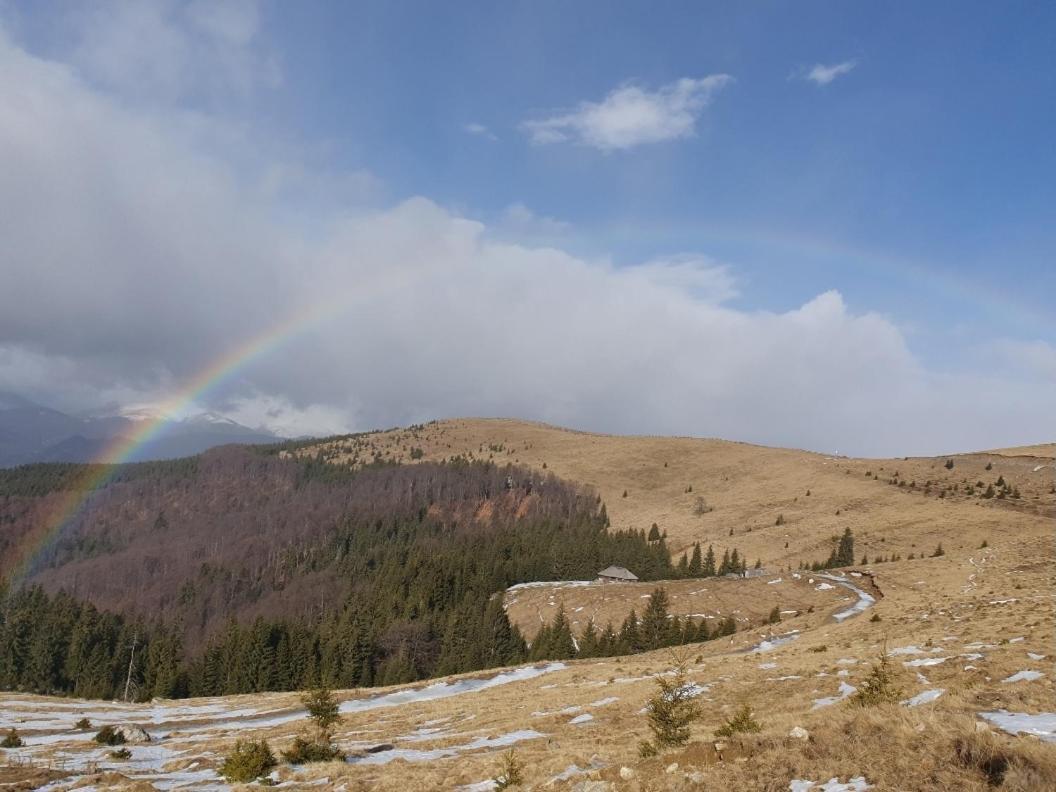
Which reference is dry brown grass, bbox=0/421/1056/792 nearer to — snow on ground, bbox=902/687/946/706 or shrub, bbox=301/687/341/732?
snow on ground, bbox=902/687/946/706

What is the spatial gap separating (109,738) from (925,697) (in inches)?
1484

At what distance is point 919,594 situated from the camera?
182ft

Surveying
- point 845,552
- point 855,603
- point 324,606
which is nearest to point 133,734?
point 855,603

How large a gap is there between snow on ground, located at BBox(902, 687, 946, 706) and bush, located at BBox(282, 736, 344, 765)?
19.3 m

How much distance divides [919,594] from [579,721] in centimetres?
4561

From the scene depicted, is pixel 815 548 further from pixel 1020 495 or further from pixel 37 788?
pixel 37 788

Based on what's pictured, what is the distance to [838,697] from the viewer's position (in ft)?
73.7

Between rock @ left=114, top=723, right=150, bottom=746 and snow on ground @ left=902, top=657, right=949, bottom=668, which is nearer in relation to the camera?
snow on ground @ left=902, top=657, right=949, bottom=668

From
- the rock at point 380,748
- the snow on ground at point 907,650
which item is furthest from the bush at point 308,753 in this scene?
the snow on ground at point 907,650

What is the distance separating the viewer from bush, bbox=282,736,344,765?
20719 mm

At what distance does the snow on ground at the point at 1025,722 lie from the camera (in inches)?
493

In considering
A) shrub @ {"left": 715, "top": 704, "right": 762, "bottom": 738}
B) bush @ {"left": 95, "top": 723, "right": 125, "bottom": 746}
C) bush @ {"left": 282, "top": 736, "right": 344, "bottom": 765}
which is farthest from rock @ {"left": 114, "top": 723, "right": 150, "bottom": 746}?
shrub @ {"left": 715, "top": 704, "right": 762, "bottom": 738}

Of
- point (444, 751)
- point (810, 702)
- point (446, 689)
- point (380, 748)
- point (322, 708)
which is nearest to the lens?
point (810, 702)

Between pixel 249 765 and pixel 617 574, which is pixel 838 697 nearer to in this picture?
pixel 249 765
